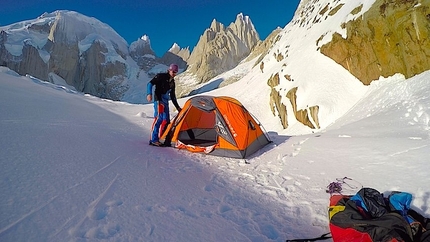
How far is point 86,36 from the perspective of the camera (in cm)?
11669

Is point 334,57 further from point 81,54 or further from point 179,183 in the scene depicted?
point 81,54

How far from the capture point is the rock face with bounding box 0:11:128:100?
264 feet

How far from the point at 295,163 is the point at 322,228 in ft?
7.19

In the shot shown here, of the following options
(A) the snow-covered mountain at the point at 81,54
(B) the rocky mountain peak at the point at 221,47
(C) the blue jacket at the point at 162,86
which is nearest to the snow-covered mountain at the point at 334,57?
(C) the blue jacket at the point at 162,86

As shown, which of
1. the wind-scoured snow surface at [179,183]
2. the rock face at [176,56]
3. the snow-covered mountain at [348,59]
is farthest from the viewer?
the rock face at [176,56]

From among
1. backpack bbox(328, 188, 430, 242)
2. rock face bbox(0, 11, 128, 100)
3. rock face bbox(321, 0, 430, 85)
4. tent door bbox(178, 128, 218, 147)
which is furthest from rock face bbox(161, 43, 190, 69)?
backpack bbox(328, 188, 430, 242)

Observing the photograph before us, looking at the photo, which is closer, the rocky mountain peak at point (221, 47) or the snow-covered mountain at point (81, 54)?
the snow-covered mountain at point (81, 54)

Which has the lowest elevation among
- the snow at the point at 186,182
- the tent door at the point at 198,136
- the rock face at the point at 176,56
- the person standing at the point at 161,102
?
the snow at the point at 186,182

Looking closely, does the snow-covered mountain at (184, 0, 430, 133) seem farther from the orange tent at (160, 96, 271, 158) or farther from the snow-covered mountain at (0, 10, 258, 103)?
the snow-covered mountain at (0, 10, 258, 103)

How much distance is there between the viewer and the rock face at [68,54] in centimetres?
8050

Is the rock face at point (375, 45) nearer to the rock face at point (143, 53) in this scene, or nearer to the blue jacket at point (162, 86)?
the blue jacket at point (162, 86)

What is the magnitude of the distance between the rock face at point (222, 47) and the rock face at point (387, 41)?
2962 inches

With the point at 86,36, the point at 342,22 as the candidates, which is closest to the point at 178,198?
the point at 342,22

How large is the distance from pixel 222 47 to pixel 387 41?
298 ft
